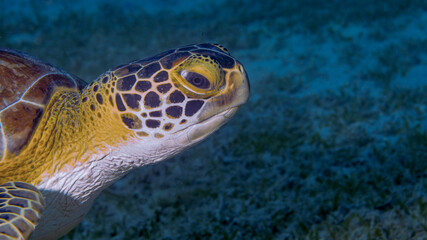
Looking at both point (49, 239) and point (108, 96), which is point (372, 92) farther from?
point (49, 239)

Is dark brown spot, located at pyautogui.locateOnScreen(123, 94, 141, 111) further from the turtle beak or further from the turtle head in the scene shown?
the turtle beak

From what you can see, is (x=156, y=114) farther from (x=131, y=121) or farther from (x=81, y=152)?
(x=81, y=152)

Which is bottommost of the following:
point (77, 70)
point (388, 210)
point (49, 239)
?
point (388, 210)

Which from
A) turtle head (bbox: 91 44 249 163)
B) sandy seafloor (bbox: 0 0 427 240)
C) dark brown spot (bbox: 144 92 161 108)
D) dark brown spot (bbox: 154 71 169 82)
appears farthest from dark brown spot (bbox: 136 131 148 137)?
sandy seafloor (bbox: 0 0 427 240)

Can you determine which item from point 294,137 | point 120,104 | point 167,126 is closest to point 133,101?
point 120,104

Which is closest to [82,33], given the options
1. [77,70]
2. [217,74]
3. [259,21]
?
[77,70]

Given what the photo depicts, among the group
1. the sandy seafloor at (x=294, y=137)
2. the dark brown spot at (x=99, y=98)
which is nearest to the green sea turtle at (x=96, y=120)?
the dark brown spot at (x=99, y=98)

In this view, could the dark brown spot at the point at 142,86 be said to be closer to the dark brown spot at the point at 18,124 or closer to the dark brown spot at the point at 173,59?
the dark brown spot at the point at 173,59

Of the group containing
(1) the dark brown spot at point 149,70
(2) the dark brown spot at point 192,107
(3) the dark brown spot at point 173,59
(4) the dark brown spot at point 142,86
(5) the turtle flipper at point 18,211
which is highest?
(3) the dark brown spot at point 173,59
